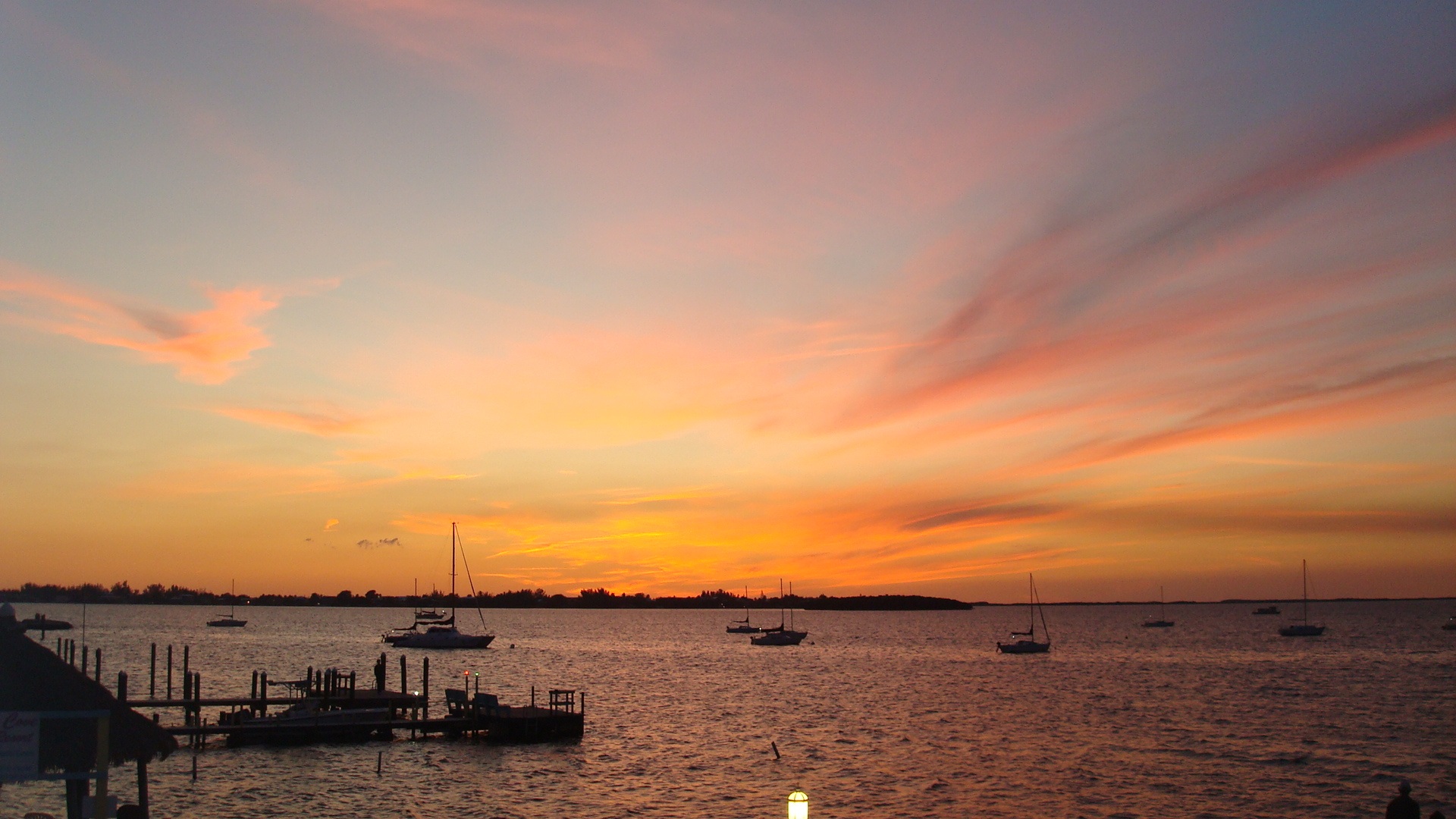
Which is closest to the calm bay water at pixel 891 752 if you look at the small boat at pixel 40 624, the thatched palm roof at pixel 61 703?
the small boat at pixel 40 624

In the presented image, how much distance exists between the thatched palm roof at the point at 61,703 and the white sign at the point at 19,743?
1394mm

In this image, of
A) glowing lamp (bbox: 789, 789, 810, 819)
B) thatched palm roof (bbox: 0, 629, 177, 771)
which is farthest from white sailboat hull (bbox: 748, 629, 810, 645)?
glowing lamp (bbox: 789, 789, 810, 819)

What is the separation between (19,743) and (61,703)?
175 centimetres

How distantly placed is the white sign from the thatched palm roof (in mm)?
1394

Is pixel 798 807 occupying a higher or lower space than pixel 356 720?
higher

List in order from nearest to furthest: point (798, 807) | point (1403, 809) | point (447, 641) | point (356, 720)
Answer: point (798, 807) → point (1403, 809) → point (356, 720) → point (447, 641)

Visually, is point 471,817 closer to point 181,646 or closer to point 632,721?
point 632,721

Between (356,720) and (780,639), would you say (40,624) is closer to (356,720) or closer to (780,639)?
(356,720)

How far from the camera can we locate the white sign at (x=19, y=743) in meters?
16.2

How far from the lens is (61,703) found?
1791 cm

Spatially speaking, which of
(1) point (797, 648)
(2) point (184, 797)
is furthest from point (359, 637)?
(2) point (184, 797)

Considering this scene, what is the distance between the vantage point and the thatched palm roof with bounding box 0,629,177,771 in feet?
58.6

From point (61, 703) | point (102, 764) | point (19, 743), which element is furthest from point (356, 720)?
point (19, 743)

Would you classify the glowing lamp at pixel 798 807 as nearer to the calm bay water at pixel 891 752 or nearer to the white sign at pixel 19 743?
the white sign at pixel 19 743
